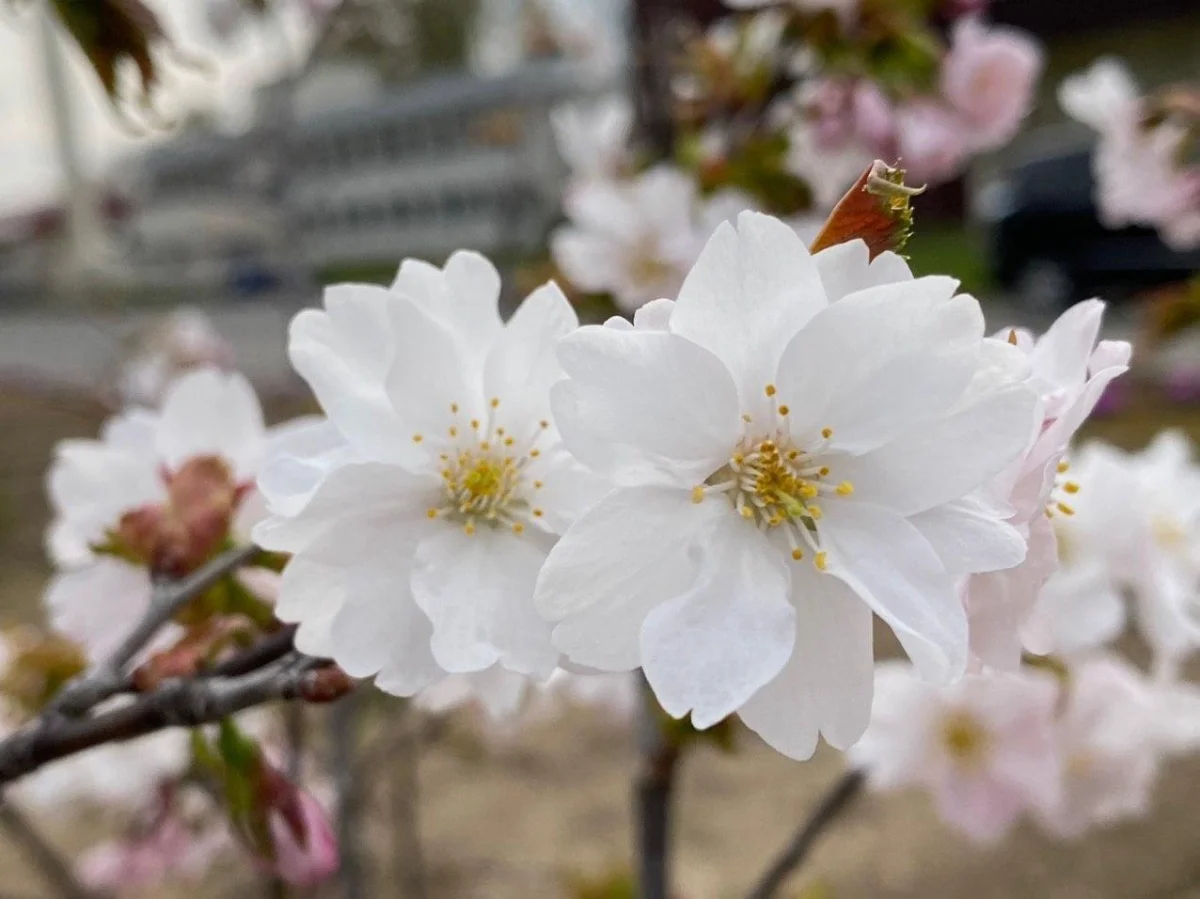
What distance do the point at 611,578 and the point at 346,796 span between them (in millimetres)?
1173

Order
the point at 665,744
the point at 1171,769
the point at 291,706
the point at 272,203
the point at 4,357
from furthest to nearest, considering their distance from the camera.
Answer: the point at 4,357
the point at 1171,769
the point at 272,203
the point at 291,706
the point at 665,744

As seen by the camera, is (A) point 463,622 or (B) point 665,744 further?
(B) point 665,744

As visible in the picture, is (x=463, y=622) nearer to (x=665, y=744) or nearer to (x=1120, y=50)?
(x=665, y=744)

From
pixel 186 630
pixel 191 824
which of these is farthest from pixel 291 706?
pixel 186 630

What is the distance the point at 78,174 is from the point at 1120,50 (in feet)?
35.1

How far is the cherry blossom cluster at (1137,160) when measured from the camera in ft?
4.48

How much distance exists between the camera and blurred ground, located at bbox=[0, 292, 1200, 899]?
7.72ft

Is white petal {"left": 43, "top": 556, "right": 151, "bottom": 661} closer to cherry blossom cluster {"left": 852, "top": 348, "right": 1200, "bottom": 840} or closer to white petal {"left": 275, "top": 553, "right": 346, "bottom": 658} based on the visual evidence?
white petal {"left": 275, "top": 553, "right": 346, "bottom": 658}

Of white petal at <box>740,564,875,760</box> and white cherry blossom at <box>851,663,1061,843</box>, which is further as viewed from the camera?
white cherry blossom at <box>851,663,1061,843</box>

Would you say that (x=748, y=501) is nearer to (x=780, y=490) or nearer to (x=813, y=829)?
(x=780, y=490)

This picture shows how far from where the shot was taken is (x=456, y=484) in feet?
1.86

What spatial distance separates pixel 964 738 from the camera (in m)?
1.05

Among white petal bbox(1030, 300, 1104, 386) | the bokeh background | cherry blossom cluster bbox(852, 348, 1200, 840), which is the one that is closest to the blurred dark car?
the bokeh background

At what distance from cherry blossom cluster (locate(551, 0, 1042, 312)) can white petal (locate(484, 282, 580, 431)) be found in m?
0.82
